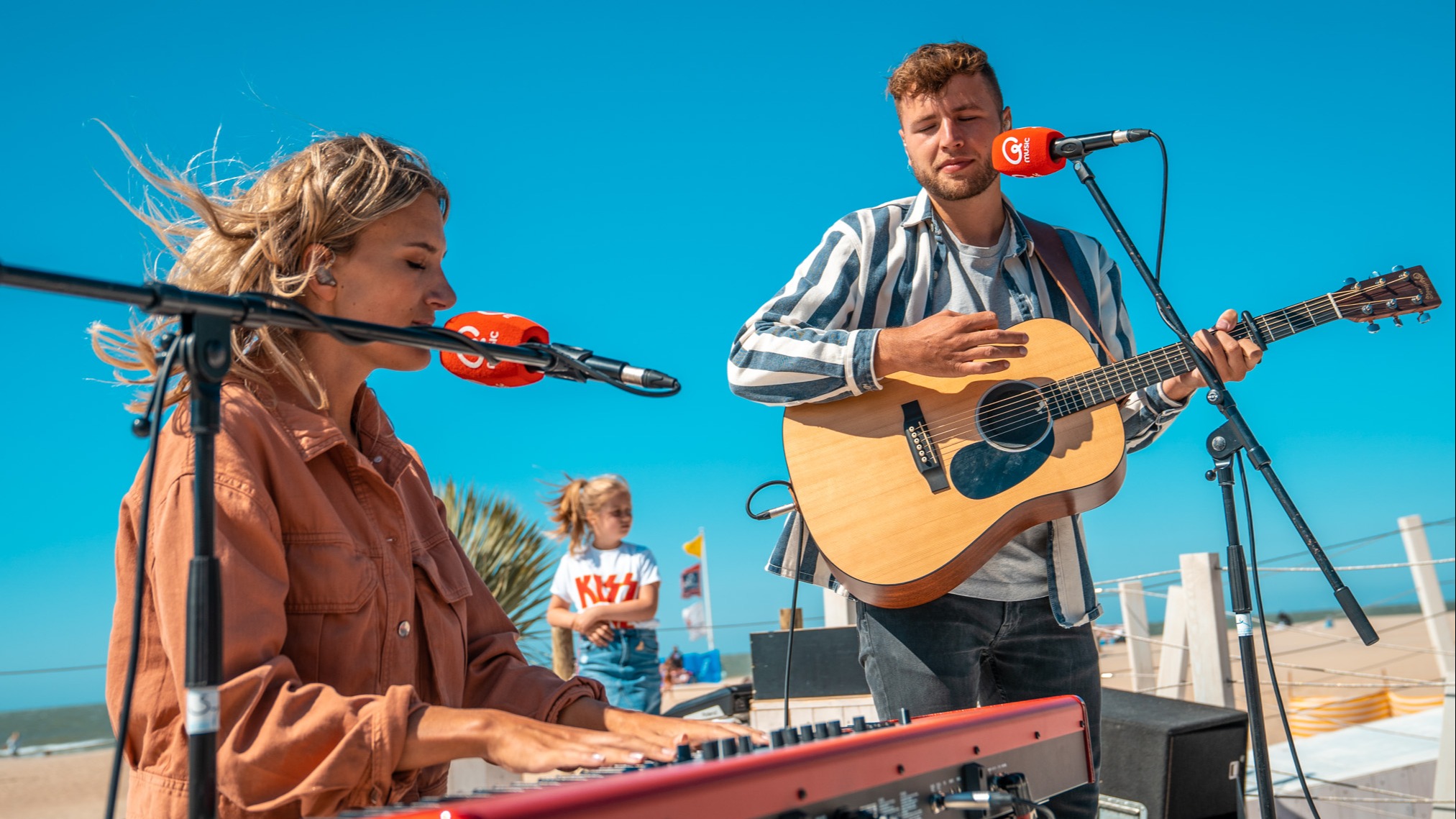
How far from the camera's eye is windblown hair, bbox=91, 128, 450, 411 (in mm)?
1882

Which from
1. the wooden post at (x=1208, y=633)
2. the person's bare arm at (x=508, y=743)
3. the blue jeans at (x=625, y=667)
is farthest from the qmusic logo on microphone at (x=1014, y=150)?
the blue jeans at (x=625, y=667)

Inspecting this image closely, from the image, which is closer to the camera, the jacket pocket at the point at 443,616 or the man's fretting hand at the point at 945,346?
the jacket pocket at the point at 443,616

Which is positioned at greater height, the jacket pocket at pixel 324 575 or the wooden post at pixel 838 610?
the jacket pocket at pixel 324 575

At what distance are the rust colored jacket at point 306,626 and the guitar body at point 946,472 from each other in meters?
0.81

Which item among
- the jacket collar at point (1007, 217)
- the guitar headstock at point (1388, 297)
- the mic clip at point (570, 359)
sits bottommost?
the mic clip at point (570, 359)

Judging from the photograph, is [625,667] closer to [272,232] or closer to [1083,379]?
[1083,379]

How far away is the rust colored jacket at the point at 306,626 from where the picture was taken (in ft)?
4.56

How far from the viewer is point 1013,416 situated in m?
2.69

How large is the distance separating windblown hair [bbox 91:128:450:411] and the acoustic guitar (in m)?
1.23

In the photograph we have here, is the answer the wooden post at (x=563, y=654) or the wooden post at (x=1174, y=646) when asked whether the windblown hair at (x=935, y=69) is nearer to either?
the wooden post at (x=1174, y=646)

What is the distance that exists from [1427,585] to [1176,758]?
4.16 meters

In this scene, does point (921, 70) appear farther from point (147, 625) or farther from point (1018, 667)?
point (147, 625)

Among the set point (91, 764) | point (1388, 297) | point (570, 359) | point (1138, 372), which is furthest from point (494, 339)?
point (91, 764)

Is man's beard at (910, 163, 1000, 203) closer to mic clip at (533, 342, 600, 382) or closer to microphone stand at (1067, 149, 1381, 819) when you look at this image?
microphone stand at (1067, 149, 1381, 819)
